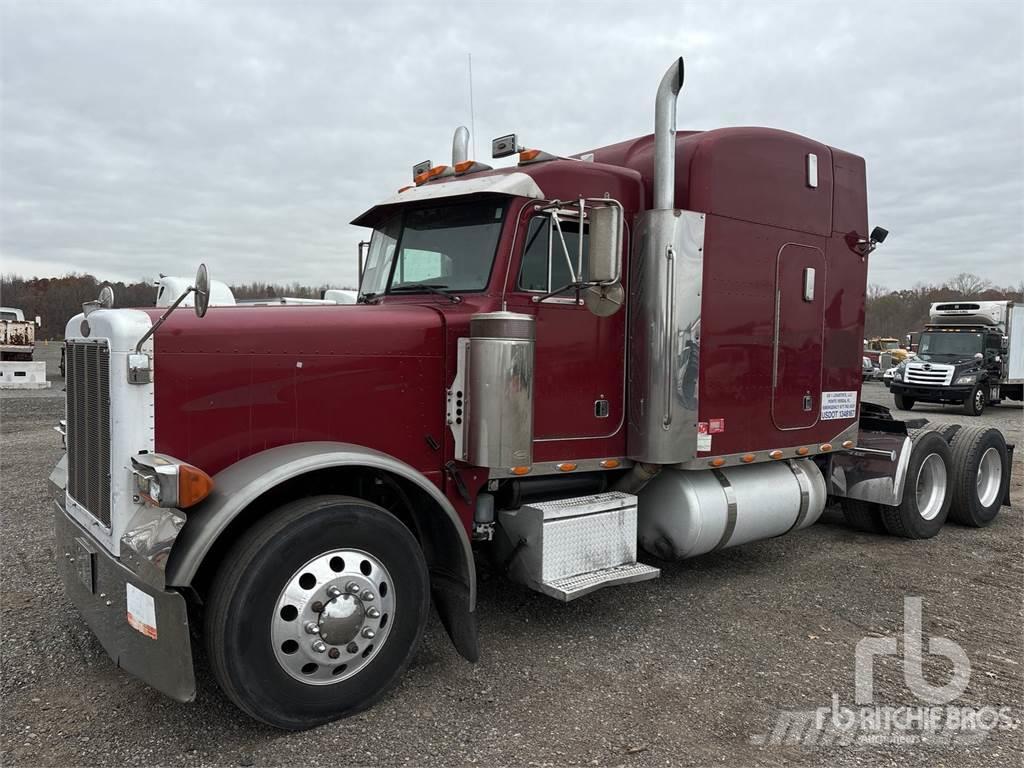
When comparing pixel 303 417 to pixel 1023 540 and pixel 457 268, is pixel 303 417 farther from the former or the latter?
pixel 1023 540

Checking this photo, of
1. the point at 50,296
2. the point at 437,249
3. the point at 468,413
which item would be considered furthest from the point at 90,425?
the point at 50,296

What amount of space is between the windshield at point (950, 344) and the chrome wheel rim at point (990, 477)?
50.7ft

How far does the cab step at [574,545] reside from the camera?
4242 millimetres

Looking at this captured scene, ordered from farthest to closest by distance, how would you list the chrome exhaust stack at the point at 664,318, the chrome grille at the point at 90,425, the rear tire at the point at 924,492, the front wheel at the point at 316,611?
the rear tire at the point at 924,492
the chrome exhaust stack at the point at 664,318
the chrome grille at the point at 90,425
the front wheel at the point at 316,611

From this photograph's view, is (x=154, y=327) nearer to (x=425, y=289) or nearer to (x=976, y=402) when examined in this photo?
(x=425, y=289)

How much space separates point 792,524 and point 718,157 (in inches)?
110

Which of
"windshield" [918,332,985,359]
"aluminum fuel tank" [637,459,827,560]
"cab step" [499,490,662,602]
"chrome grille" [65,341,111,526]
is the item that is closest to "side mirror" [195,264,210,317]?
"chrome grille" [65,341,111,526]

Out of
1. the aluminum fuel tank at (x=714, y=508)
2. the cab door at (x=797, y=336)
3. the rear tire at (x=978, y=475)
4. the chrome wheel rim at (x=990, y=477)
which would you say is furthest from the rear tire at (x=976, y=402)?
the aluminum fuel tank at (x=714, y=508)

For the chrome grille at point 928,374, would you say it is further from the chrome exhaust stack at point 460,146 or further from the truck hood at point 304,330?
the truck hood at point 304,330

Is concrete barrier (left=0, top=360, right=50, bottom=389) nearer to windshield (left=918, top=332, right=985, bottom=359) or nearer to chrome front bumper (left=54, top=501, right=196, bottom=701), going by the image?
chrome front bumper (left=54, top=501, right=196, bottom=701)

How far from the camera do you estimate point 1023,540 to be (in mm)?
6949

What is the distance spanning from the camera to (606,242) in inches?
154

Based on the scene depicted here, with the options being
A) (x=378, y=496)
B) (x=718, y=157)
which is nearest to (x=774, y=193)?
(x=718, y=157)

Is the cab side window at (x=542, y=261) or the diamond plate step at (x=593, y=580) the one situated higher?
the cab side window at (x=542, y=261)
